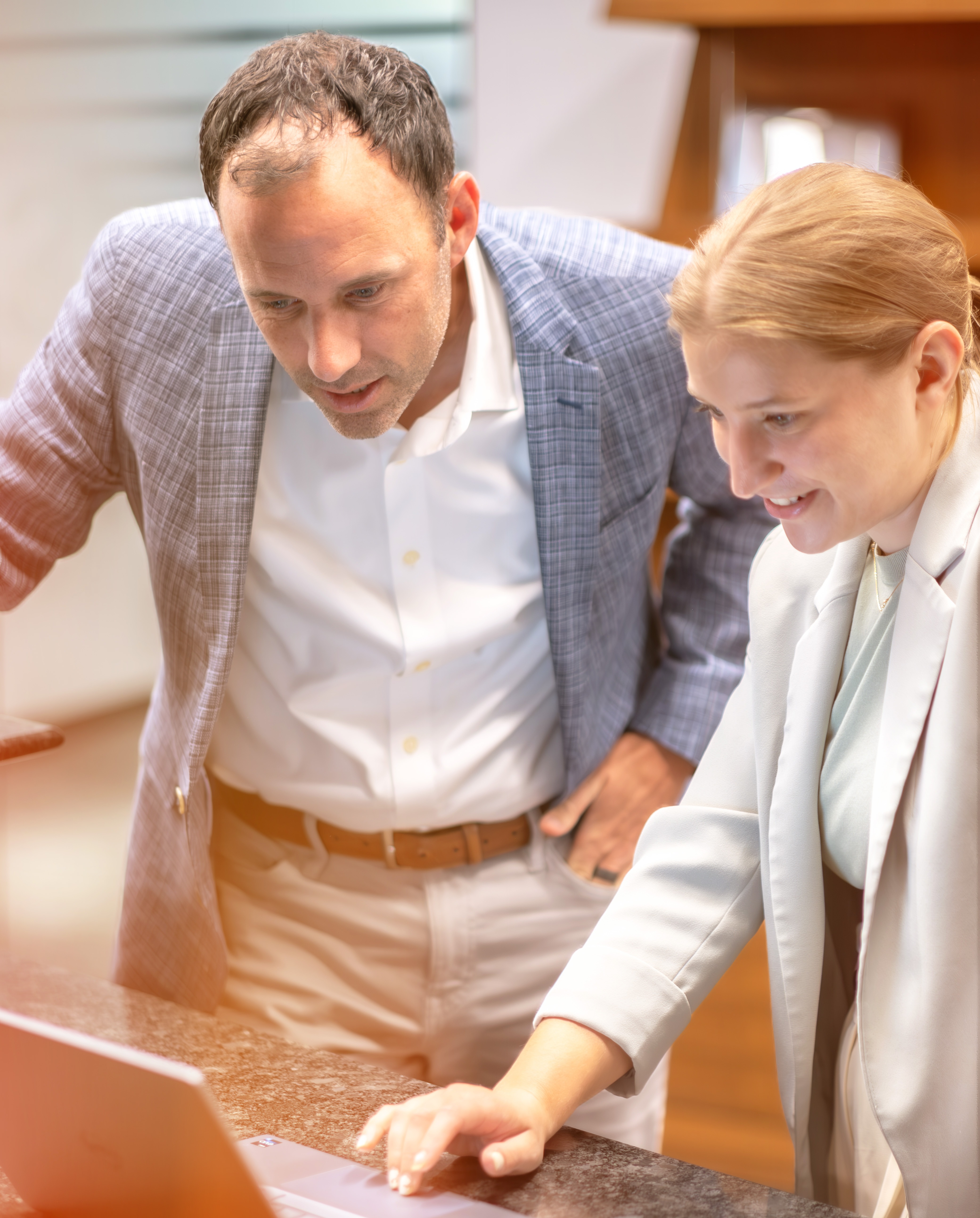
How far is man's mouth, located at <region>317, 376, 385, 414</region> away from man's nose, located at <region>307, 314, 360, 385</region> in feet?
0.15

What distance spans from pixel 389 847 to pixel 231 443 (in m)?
0.48

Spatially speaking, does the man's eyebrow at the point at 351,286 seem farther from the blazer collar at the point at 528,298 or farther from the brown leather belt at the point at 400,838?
the brown leather belt at the point at 400,838

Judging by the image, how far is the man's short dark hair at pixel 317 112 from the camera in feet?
3.66

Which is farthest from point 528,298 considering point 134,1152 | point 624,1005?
point 134,1152

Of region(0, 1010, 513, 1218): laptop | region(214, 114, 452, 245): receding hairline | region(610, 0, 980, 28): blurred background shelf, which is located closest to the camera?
region(0, 1010, 513, 1218): laptop

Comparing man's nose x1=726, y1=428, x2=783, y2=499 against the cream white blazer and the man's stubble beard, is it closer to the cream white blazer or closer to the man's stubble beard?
the cream white blazer

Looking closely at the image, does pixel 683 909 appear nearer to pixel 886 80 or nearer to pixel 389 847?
pixel 389 847

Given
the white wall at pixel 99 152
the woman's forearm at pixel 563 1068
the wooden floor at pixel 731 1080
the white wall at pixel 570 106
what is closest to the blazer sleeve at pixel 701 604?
the woman's forearm at pixel 563 1068

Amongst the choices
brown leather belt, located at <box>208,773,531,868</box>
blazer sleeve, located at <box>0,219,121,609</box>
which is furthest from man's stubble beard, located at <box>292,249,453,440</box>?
brown leather belt, located at <box>208,773,531,868</box>

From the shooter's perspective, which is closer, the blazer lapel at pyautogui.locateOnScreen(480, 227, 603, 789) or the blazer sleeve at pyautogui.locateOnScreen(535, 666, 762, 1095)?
the blazer sleeve at pyautogui.locateOnScreen(535, 666, 762, 1095)

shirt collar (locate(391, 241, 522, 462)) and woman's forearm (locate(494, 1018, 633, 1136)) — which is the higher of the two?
shirt collar (locate(391, 241, 522, 462))

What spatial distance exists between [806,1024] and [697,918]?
118 millimetres

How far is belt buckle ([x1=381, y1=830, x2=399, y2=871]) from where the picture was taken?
1465mm

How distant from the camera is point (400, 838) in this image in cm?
147
